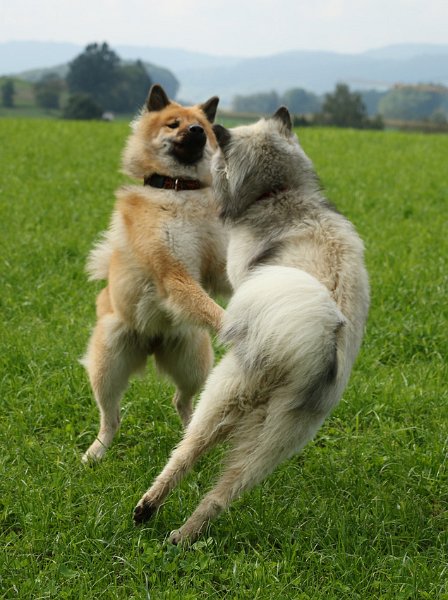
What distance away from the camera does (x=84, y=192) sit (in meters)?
10.5

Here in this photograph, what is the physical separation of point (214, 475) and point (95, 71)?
1771 inches

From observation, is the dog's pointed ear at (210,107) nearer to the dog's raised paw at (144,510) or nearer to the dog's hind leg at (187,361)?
the dog's hind leg at (187,361)

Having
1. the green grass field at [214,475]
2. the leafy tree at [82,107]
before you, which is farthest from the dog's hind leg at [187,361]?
the leafy tree at [82,107]

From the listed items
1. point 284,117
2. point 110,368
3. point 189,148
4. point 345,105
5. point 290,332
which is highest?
point 284,117

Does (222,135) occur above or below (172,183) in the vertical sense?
above

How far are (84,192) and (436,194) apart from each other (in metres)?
5.33

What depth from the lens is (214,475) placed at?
3.42m

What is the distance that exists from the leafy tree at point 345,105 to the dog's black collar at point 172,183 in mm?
23788

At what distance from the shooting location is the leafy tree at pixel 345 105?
28242 millimetres

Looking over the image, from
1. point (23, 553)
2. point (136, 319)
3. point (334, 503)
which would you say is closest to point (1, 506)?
point (23, 553)

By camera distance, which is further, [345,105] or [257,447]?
[345,105]

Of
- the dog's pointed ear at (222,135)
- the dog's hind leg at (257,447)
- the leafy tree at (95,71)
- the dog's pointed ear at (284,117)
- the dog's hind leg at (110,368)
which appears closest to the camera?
the dog's hind leg at (257,447)

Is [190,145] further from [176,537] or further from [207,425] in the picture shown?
[176,537]

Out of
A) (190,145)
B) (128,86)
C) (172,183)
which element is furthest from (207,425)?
(128,86)
